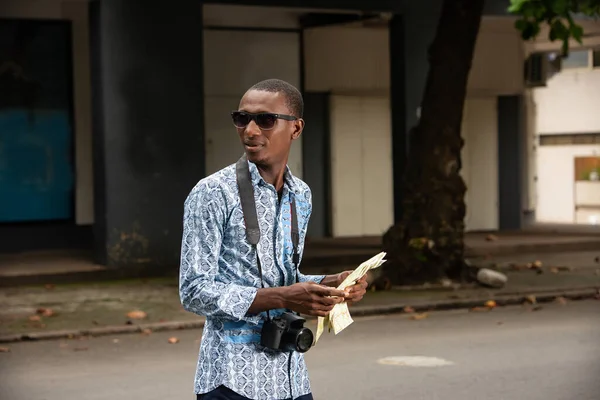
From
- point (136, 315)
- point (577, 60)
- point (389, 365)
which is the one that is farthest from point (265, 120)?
point (577, 60)

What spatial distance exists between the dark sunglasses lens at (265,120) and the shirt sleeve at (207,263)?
265 mm

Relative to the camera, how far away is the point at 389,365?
9555 mm

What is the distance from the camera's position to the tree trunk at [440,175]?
574 inches

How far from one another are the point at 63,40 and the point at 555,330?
32.2ft

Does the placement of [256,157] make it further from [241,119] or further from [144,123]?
[144,123]

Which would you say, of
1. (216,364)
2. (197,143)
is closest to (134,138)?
(197,143)

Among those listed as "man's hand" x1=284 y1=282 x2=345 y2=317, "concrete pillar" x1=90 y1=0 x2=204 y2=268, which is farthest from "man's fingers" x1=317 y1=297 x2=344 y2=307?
"concrete pillar" x1=90 y1=0 x2=204 y2=268

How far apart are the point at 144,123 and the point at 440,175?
4480 mm

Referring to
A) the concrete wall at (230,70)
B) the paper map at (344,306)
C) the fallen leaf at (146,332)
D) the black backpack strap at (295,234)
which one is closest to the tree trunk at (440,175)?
the fallen leaf at (146,332)

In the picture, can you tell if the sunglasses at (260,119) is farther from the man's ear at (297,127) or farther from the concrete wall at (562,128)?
the concrete wall at (562,128)

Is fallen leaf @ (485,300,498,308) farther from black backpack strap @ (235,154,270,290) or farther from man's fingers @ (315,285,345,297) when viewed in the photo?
man's fingers @ (315,285,345,297)

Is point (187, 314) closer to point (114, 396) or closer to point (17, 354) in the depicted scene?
point (17, 354)

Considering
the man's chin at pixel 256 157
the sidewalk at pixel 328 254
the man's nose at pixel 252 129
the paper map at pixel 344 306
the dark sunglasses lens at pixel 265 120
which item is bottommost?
the sidewalk at pixel 328 254

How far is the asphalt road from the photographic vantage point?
8531mm
